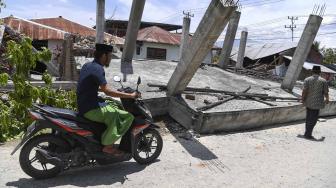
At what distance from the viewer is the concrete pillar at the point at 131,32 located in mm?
13922

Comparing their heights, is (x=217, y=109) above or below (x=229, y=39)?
below

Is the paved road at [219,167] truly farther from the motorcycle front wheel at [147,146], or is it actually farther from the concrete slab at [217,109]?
the concrete slab at [217,109]

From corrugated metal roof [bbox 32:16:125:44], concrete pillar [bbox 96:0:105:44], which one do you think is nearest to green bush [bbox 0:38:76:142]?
concrete pillar [bbox 96:0:105:44]

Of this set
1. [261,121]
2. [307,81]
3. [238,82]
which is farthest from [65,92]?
[238,82]

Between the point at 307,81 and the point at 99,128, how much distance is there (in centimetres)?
634

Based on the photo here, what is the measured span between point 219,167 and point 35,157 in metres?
3.12

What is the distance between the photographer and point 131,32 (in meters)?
14.4

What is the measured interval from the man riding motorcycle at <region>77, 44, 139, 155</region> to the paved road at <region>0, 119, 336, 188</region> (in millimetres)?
576

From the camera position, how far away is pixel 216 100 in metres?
10.8

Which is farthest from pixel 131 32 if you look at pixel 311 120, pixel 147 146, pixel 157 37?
pixel 157 37

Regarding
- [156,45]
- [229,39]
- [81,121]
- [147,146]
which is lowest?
[147,146]

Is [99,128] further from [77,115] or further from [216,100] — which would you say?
[216,100]

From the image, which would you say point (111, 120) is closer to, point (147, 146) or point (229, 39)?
point (147, 146)

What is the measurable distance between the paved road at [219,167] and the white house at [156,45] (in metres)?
32.1
